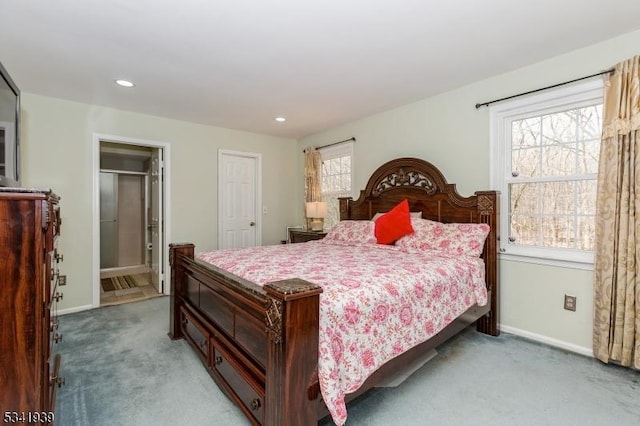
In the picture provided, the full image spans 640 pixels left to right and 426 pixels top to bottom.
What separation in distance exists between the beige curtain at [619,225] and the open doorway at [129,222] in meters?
4.72

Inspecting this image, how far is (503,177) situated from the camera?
2922 millimetres

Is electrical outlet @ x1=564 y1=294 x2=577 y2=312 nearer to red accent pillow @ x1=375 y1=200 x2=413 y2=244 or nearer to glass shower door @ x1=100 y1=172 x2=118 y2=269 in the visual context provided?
red accent pillow @ x1=375 y1=200 x2=413 y2=244

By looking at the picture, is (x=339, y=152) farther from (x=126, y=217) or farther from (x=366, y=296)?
(x=126, y=217)

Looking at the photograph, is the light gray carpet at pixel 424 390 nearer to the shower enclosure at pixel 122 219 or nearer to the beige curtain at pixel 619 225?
the beige curtain at pixel 619 225

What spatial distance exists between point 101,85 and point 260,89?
157 centimetres

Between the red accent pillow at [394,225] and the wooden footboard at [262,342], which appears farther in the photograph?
the red accent pillow at [394,225]

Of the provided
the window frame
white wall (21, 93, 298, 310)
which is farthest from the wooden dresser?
the window frame

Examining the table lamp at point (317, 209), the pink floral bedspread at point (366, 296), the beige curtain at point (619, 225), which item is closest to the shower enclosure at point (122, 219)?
the table lamp at point (317, 209)

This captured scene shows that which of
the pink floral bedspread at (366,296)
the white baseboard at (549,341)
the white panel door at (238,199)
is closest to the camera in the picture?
the pink floral bedspread at (366,296)

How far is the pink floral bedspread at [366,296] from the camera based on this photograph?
1.42 metres

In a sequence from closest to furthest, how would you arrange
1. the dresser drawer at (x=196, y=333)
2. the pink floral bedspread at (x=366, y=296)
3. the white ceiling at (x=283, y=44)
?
the pink floral bedspread at (x=366, y=296) < the white ceiling at (x=283, y=44) < the dresser drawer at (x=196, y=333)

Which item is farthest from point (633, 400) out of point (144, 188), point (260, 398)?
point (144, 188)

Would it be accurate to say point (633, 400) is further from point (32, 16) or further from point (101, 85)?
point (101, 85)

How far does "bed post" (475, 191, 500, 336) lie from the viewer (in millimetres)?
2771
